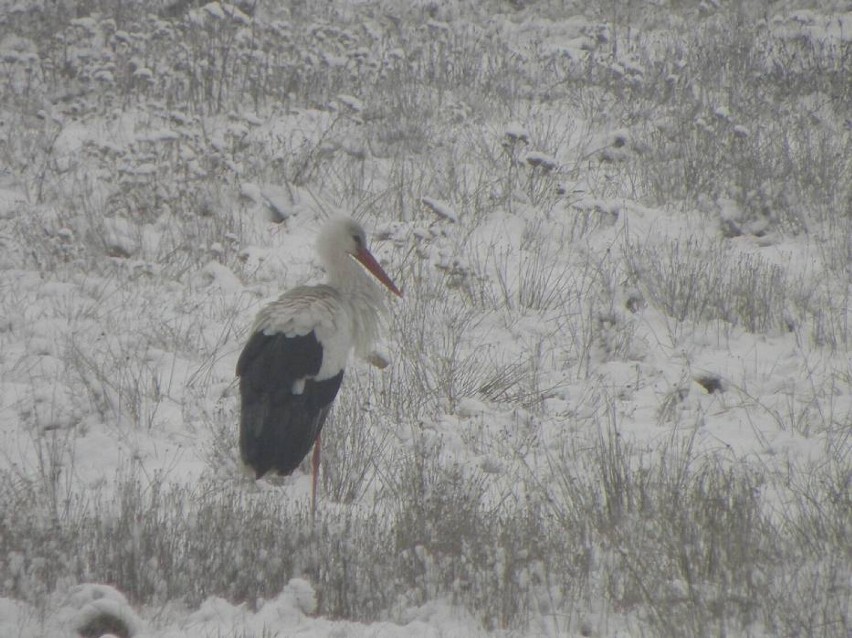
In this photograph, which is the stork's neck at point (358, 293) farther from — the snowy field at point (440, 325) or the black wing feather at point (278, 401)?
the black wing feather at point (278, 401)

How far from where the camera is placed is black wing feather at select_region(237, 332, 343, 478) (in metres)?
3.84

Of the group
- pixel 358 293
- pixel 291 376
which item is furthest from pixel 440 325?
pixel 291 376

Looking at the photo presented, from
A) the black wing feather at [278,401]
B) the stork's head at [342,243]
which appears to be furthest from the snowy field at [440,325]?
the stork's head at [342,243]

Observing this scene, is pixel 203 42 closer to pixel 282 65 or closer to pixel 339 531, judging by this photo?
pixel 282 65

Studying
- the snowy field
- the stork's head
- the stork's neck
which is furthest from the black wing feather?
the stork's head

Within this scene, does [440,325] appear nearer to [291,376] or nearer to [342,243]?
[342,243]

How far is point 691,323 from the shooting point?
18.5ft

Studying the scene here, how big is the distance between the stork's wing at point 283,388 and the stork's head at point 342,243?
583mm

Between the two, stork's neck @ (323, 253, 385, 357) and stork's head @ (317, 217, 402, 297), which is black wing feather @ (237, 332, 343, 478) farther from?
stork's head @ (317, 217, 402, 297)

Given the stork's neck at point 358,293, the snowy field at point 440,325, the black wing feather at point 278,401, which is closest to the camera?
the snowy field at point 440,325

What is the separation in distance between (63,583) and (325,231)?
209cm

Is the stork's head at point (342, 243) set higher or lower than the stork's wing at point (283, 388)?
higher

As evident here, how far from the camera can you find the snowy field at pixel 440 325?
3166 mm

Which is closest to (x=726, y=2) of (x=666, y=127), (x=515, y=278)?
(x=666, y=127)
